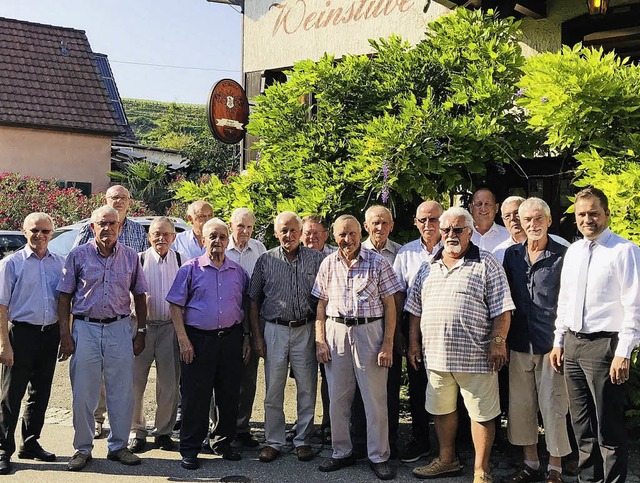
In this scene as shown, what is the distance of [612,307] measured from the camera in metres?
4.82

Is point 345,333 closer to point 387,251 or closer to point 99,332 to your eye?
point 387,251

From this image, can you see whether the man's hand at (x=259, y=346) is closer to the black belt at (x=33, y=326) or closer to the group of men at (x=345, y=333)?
the group of men at (x=345, y=333)

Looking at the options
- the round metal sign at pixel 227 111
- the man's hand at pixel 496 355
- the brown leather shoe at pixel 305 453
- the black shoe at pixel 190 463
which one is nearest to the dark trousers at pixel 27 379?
the black shoe at pixel 190 463

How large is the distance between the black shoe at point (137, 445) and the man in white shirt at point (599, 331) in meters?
3.51

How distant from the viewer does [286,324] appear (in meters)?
6.07

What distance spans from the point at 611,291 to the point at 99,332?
3.80 meters

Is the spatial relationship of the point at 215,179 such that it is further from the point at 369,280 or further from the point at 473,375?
the point at 473,375

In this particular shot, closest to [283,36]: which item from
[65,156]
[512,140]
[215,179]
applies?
[215,179]

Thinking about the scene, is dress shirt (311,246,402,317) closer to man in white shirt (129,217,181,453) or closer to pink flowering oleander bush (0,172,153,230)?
man in white shirt (129,217,181,453)

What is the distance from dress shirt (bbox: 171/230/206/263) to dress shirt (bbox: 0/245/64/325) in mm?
1381

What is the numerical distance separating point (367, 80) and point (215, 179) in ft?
7.02

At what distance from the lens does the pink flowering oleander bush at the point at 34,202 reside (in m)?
16.2

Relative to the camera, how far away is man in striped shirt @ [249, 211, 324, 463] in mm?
6062

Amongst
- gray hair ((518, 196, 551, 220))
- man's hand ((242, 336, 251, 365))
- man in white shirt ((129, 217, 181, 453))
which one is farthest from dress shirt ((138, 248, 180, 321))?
gray hair ((518, 196, 551, 220))
